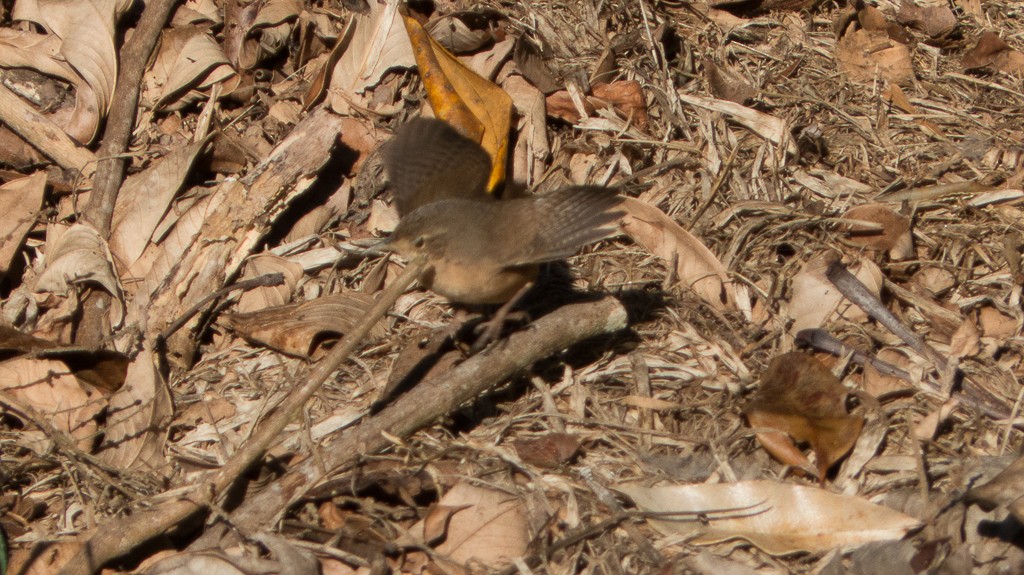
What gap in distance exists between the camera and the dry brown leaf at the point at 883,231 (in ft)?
15.5

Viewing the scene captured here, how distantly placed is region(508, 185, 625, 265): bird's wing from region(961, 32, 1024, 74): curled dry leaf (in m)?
2.88

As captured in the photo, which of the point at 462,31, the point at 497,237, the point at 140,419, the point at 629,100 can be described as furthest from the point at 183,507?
the point at 629,100

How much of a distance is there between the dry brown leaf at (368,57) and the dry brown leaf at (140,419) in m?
1.83

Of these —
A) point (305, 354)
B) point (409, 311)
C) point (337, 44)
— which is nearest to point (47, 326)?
point (305, 354)

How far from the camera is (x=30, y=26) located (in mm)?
5234

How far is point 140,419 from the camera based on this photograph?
163 inches

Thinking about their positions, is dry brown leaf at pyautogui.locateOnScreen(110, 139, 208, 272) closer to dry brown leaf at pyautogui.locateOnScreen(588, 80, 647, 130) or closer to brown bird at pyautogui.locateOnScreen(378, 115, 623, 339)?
brown bird at pyautogui.locateOnScreen(378, 115, 623, 339)

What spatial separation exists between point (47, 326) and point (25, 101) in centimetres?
132

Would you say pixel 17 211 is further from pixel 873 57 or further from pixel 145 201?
pixel 873 57

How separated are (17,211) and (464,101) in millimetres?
2272

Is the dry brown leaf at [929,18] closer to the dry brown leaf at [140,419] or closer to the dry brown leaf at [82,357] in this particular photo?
the dry brown leaf at [140,419]

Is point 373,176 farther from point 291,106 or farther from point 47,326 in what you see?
point 47,326

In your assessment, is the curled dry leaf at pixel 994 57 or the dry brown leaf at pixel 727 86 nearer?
the dry brown leaf at pixel 727 86

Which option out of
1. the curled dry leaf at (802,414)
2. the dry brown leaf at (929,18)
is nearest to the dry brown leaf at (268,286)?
the curled dry leaf at (802,414)
